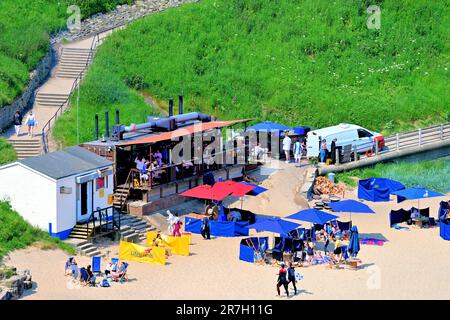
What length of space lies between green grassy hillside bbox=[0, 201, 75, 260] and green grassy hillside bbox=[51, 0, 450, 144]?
12619 mm

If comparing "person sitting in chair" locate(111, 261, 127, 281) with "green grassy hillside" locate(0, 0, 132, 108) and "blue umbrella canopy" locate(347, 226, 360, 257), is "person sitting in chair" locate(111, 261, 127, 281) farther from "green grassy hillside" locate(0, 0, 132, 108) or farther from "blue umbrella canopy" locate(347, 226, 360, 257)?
"green grassy hillside" locate(0, 0, 132, 108)

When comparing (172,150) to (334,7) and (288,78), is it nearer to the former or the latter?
(288,78)

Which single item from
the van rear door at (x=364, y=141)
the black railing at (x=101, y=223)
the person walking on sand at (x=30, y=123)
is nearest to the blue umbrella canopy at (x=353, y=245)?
the black railing at (x=101, y=223)

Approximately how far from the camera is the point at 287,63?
67125 mm

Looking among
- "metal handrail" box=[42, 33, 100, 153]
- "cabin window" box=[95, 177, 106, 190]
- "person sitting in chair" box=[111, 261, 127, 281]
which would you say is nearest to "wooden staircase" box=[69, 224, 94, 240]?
"cabin window" box=[95, 177, 106, 190]

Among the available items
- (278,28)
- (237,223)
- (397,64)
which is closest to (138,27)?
(278,28)

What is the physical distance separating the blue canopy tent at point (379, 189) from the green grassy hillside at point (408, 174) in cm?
200

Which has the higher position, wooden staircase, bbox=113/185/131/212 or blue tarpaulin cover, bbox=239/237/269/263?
wooden staircase, bbox=113/185/131/212

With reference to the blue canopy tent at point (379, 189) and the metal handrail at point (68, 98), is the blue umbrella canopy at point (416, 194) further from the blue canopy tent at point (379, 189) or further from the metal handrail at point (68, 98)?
the metal handrail at point (68, 98)

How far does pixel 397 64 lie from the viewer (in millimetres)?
68562

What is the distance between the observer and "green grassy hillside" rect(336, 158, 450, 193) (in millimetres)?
57438

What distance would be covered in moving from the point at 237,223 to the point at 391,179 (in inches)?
430
